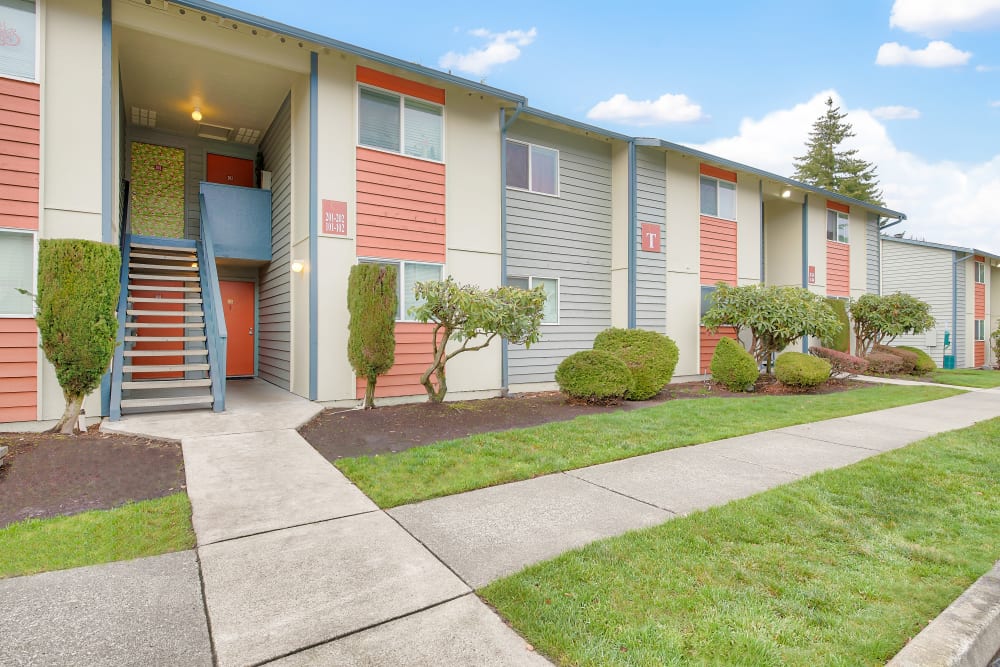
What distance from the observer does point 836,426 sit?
6.48 meters

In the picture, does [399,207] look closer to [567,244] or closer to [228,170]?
[567,244]

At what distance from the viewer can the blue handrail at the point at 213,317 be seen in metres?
6.47

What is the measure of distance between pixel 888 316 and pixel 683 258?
7248mm

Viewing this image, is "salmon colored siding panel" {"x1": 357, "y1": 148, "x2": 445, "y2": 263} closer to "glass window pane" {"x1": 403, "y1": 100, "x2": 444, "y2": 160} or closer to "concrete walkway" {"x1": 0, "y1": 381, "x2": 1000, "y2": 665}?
"glass window pane" {"x1": 403, "y1": 100, "x2": 444, "y2": 160}

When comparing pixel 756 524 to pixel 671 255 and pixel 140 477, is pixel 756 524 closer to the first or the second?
pixel 140 477

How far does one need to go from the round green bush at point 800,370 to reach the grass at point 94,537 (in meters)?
10.3

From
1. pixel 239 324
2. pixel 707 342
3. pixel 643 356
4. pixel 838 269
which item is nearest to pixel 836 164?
pixel 838 269

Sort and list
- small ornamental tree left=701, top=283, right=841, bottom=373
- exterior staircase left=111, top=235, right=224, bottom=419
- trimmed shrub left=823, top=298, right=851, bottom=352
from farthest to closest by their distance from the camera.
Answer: trimmed shrub left=823, top=298, right=851, bottom=352 < small ornamental tree left=701, top=283, right=841, bottom=373 < exterior staircase left=111, top=235, right=224, bottom=419

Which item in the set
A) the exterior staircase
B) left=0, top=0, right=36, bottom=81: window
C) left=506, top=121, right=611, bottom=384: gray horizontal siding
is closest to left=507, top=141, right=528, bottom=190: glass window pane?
left=506, top=121, right=611, bottom=384: gray horizontal siding

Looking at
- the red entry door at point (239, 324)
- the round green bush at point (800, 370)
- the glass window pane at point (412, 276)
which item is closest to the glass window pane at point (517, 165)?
the glass window pane at point (412, 276)

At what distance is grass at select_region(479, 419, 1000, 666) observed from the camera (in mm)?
2008

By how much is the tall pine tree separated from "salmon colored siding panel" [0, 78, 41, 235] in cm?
3838

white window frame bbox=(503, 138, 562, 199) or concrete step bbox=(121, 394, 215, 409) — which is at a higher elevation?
white window frame bbox=(503, 138, 562, 199)

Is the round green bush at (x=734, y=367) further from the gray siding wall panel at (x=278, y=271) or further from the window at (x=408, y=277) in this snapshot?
the gray siding wall panel at (x=278, y=271)
